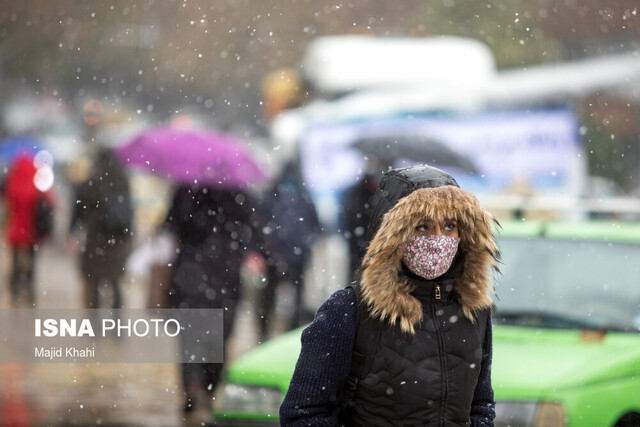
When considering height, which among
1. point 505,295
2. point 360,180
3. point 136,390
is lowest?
point 136,390

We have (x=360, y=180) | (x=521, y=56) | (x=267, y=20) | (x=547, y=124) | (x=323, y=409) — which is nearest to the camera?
(x=323, y=409)

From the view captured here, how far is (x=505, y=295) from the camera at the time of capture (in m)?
5.59

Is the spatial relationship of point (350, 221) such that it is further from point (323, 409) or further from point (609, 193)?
point (609, 193)

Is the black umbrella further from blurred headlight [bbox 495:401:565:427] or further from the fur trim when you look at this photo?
the fur trim

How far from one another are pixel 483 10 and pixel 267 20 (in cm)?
477

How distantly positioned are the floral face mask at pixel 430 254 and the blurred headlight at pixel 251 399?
2.35 m

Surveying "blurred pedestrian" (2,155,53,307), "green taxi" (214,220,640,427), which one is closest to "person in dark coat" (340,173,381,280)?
"green taxi" (214,220,640,427)

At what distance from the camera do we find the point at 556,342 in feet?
16.5

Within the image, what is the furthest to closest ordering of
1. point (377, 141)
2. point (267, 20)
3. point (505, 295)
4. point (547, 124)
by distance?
point (267, 20), point (547, 124), point (377, 141), point (505, 295)

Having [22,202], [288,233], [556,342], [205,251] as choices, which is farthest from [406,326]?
[22,202]

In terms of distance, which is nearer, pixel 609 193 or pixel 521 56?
pixel 521 56

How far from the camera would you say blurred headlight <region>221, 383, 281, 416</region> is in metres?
4.85

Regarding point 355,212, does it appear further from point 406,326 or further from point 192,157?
point 406,326

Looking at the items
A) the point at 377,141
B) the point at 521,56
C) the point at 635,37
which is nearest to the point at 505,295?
the point at 377,141
